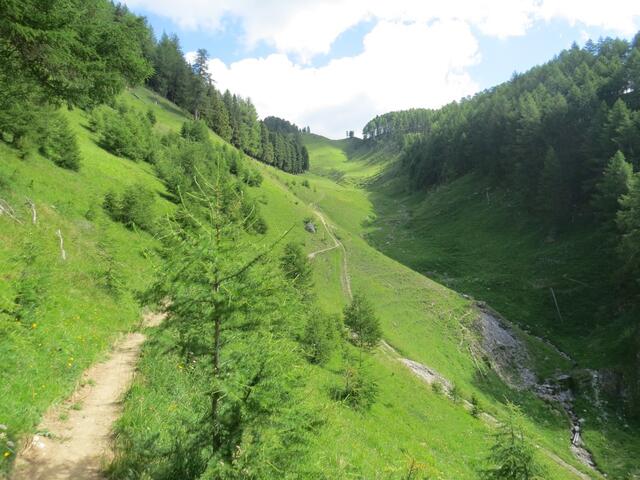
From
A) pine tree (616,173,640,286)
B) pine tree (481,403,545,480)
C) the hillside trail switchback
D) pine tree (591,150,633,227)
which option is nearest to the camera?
pine tree (481,403,545,480)

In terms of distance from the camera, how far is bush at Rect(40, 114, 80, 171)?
3198 cm

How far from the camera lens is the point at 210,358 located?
6699 millimetres

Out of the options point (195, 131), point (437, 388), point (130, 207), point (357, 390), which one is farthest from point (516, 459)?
point (195, 131)

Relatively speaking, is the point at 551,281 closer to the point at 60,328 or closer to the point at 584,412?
the point at 584,412

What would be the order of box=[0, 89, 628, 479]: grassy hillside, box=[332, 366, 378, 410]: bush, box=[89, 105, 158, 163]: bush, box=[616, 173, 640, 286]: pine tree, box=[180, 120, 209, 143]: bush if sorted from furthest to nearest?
box=[180, 120, 209, 143]: bush
box=[89, 105, 158, 163]: bush
box=[616, 173, 640, 286]: pine tree
box=[332, 366, 378, 410]: bush
box=[0, 89, 628, 479]: grassy hillside

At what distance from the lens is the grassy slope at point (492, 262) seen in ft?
125

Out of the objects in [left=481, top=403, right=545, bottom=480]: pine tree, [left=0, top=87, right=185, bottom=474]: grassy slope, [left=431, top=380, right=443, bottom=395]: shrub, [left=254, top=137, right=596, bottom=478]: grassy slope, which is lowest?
[left=431, top=380, right=443, bottom=395]: shrub

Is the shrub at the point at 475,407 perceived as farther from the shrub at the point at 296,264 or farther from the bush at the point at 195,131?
the bush at the point at 195,131

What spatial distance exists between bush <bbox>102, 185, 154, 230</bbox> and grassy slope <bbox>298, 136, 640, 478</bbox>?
26.1 metres

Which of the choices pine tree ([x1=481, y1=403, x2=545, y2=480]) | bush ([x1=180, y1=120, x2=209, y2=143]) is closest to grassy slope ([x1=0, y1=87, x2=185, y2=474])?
pine tree ([x1=481, y1=403, x2=545, y2=480])

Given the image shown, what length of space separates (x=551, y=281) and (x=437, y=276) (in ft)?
55.4

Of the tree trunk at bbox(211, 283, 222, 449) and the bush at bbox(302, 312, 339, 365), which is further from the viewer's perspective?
the bush at bbox(302, 312, 339, 365)

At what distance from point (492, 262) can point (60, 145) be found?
63447 mm

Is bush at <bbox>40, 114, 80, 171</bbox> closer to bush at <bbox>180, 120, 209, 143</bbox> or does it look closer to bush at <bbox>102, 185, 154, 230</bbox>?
bush at <bbox>102, 185, 154, 230</bbox>
